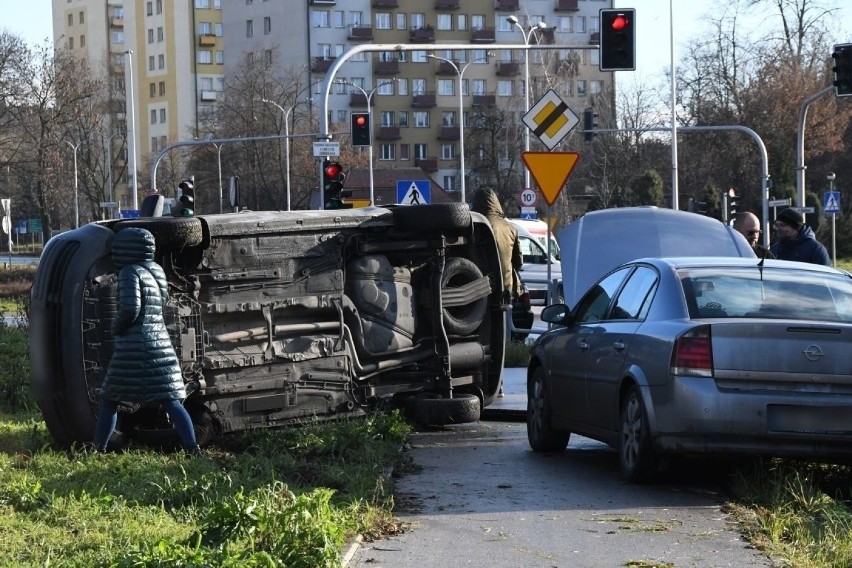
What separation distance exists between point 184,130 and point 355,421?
11627cm

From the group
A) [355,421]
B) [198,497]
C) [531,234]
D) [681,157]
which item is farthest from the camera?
[681,157]

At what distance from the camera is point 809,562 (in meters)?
6.83

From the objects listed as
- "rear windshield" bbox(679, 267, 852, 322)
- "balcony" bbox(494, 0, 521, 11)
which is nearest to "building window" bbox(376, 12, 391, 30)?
"balcony" bbox(494, 0, 521, 11)

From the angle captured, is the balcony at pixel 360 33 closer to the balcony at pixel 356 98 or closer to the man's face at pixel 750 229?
the balcony at pixel 356 98

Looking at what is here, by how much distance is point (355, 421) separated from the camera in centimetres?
1110

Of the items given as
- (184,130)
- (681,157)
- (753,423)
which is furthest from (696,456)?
(184,130)

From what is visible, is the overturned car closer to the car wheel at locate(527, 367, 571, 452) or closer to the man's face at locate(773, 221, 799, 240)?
the car wheel at locate(527, 367, 571, 452)

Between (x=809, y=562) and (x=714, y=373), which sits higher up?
(x=714, y=373)

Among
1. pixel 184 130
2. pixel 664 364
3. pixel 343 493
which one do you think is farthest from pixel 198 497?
pixel 184 130

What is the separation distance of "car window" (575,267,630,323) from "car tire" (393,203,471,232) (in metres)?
1.23

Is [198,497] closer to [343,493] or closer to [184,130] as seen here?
[343,493]

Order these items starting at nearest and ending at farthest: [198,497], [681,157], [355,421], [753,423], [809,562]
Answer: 1. [809,562]
2. [198,497]
3. [753,423]
4. [355,421]
5. [681,157]

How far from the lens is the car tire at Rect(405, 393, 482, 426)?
455 inches

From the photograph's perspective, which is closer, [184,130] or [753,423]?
[753,423]
